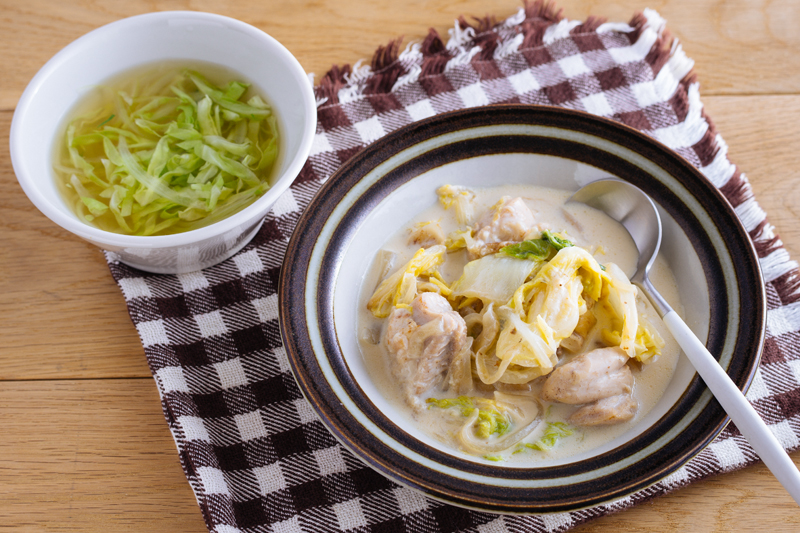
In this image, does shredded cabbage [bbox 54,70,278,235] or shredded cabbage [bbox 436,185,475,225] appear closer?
shredded cabbage [bbox 54,70,278,235]

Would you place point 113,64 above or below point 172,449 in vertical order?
above

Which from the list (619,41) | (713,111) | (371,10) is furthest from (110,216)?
(713,111)

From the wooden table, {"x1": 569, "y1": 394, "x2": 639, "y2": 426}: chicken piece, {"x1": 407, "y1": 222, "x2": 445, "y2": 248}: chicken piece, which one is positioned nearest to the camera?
{"x1": 569, "y1": 394, "x2": 639, "y2": 426}: chicken piece

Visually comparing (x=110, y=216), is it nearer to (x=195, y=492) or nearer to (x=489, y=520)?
(x=195, y=492)

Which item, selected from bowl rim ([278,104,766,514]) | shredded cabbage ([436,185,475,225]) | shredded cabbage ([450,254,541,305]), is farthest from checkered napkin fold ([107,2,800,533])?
shredded cabbage ([450,254,541,305])

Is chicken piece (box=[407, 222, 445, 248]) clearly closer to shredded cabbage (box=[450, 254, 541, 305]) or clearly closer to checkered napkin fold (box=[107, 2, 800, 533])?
shredded cabbage (box=[450, 254, 541, 305])
